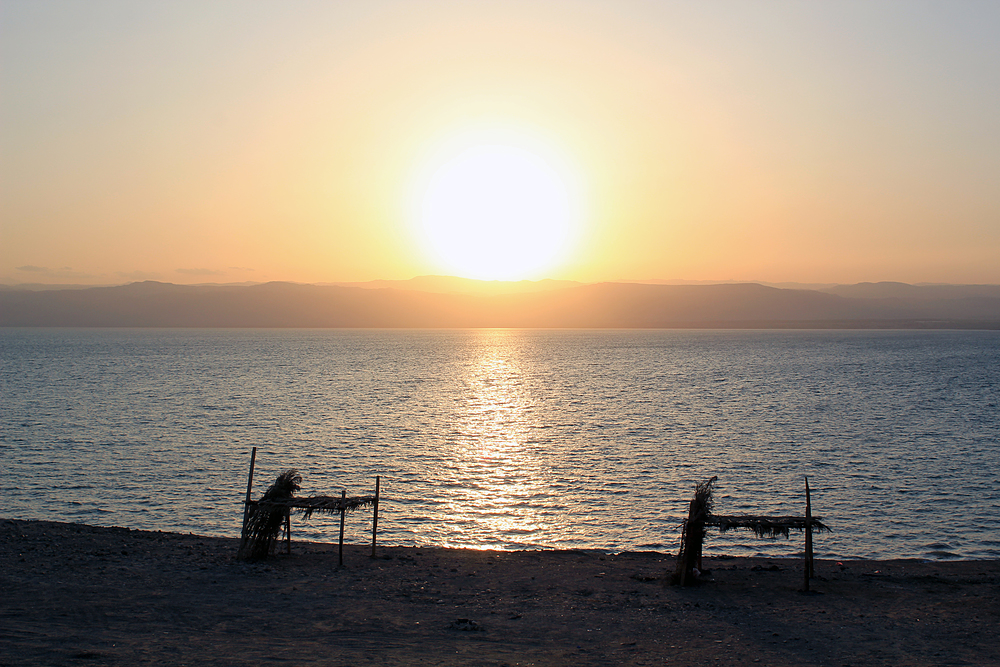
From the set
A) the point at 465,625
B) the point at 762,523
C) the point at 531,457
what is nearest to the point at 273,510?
the point at 465,625

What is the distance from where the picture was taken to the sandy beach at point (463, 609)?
42.1 ft

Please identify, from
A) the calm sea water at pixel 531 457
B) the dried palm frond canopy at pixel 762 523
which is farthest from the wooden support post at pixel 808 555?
the calm sea water at pixel 531 457

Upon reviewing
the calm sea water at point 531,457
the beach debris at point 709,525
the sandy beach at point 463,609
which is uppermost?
the beach debris at point 709,525

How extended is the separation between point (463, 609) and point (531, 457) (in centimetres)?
2636

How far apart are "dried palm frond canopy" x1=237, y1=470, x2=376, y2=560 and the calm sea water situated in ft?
18.7

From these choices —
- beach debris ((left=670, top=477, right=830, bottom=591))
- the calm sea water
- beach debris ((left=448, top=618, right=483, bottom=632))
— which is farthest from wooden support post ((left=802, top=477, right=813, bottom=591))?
beach debris ((left=448, top=618, right=483, bottom=632))

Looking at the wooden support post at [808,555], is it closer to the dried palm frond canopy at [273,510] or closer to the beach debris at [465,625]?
the beach debris at [465,625]

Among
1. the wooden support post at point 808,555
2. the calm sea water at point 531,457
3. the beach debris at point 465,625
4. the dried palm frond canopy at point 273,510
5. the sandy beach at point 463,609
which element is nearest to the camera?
the sandy beach at point 463,609

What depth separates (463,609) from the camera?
52.2 ft

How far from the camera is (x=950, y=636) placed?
14.2m

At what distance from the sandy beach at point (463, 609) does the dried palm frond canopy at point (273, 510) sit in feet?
1.70

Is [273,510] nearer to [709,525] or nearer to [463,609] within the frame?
[463,609]

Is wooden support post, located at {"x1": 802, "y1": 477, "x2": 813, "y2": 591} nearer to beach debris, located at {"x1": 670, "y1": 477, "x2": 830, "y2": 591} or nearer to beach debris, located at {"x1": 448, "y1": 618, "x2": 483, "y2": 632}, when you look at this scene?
beach debris, located at {"x1": 670, "y1": 477, "x2": 830, "y2": 591}

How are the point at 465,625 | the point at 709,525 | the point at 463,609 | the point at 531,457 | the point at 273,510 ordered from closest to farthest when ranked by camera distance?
the point at 465,625 < the point at 463,609 < the point at 709,525 < the point at 273,510 < the point at 531,457
